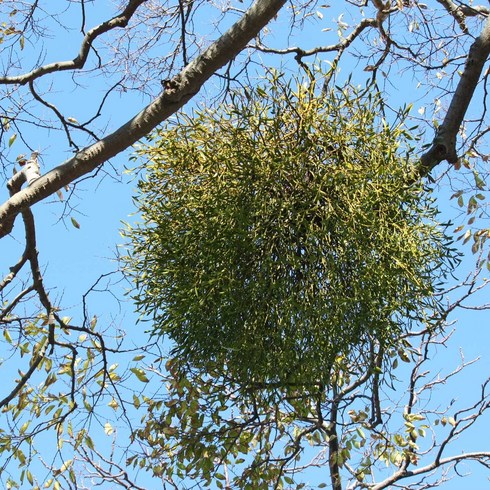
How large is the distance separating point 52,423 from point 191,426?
2.10 ft

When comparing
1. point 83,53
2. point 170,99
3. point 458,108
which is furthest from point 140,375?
point 458,108

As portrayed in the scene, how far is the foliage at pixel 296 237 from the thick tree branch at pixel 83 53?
0.55m

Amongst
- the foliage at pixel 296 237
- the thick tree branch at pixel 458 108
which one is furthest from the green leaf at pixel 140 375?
the thick tree branch at pixel 458 108

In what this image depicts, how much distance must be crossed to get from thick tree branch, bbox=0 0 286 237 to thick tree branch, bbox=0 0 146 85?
629 millimetres

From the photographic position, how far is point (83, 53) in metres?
2.95

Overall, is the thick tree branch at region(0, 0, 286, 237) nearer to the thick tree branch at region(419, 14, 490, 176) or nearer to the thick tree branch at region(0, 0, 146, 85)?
the thick tree branch at region(0, 0, 146, 85)

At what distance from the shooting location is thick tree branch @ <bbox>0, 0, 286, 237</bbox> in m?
2.31

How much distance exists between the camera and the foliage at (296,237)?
95.9 inches

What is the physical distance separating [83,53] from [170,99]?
2.40ft

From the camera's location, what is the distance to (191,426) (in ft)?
11.3

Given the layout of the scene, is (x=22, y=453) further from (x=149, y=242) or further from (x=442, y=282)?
(x=442, y=282)

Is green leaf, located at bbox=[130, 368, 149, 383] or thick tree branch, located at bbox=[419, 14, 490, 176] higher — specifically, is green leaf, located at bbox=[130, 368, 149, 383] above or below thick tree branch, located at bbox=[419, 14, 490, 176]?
below

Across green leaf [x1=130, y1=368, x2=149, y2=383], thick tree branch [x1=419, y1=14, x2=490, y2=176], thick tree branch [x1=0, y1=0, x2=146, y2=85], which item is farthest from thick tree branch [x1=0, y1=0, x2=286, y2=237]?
green leaf [x1=130, y1=368, x2=149, y2=383]

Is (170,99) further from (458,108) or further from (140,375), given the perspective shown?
(140,375)
